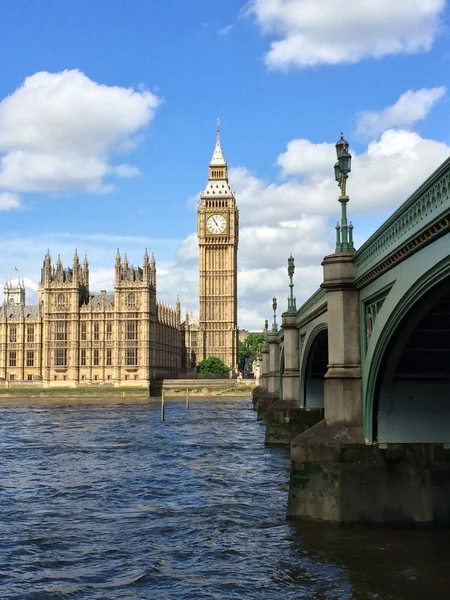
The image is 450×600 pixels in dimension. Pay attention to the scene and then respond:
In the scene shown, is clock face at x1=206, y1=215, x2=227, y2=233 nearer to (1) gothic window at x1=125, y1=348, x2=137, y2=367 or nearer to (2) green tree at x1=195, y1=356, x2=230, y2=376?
(2) green tree at x1=195, y1=356, x2=230, y2=376

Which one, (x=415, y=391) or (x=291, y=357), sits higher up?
(x=291, y=357)

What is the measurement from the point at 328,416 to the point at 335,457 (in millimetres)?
1454

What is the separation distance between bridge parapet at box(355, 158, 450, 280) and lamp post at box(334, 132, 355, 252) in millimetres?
970

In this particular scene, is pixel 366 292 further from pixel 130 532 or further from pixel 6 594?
pixel 6 594

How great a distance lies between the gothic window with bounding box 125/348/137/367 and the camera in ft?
373

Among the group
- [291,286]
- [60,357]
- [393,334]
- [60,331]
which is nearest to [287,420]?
[291,286]

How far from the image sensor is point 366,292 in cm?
1731

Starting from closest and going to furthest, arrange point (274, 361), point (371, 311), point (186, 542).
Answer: point (186, 542) → point (371, 311) → point (274, 361)

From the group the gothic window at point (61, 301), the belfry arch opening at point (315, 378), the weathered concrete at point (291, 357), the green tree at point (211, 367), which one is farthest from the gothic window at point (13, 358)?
the belfry arch opening at point (315, 378)

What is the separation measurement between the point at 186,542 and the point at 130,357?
97886 mm

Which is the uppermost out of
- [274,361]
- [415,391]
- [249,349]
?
[249,349]

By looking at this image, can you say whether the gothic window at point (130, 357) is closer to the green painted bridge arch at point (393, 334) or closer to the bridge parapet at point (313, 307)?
the bridge parapet at point (313, 307)

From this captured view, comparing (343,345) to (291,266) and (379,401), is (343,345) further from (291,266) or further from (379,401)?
(291,266)

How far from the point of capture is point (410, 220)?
13414mm
